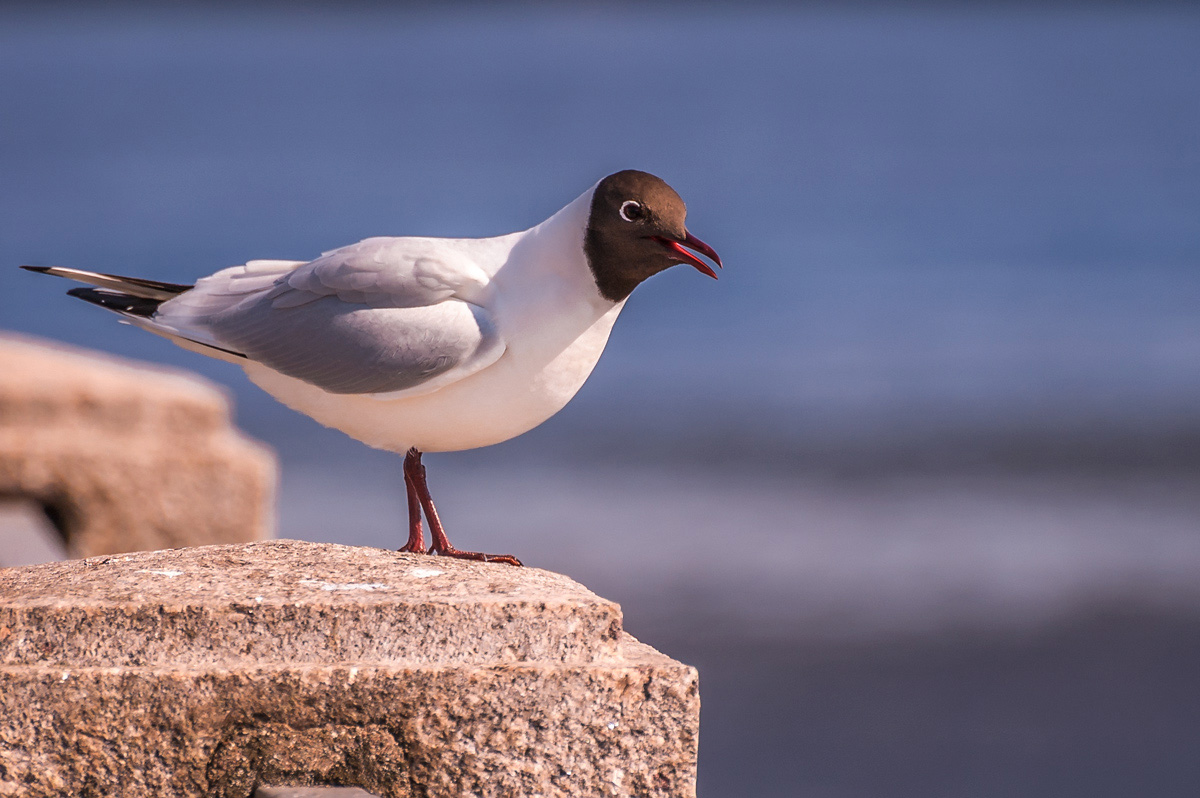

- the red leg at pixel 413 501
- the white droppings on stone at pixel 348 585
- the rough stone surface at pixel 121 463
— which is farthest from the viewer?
the rough stone surface at pixel 121 463

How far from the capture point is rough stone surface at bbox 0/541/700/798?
2596 millimetres

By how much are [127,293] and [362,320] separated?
98cm

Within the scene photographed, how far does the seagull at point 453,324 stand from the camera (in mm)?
3615

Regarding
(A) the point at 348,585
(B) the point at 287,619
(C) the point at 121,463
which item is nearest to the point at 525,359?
(A) the point at 348,585

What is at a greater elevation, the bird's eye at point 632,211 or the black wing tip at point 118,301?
the bird's eye at point 632,211

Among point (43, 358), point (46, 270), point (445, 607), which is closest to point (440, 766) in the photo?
point (445, 607)

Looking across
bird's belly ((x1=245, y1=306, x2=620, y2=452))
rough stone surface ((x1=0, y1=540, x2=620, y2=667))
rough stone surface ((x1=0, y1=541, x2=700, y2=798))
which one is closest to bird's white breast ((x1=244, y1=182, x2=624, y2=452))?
bird's belly ((x1=245, y1=306, x2=620, y2=452))

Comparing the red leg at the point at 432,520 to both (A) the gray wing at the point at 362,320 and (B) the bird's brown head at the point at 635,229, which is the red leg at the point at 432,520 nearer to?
(A) the gray wing at the point at 362,320

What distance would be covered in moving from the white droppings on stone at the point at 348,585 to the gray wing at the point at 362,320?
2.82 ft

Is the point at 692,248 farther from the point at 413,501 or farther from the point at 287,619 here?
the point at 287,619

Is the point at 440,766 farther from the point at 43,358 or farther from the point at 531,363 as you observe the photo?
the point at 43,358

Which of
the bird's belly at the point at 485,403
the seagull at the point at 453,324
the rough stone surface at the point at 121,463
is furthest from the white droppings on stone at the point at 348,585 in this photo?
the rough stone surface at the point at 121,463

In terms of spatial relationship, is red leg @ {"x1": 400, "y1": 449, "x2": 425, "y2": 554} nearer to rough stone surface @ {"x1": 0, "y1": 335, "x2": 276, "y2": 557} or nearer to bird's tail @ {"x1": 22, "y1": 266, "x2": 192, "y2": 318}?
bird's tail @ {"x1": 22, "y1": 266, "x2": 192, "y2": 318}

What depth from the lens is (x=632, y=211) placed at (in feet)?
11.7
